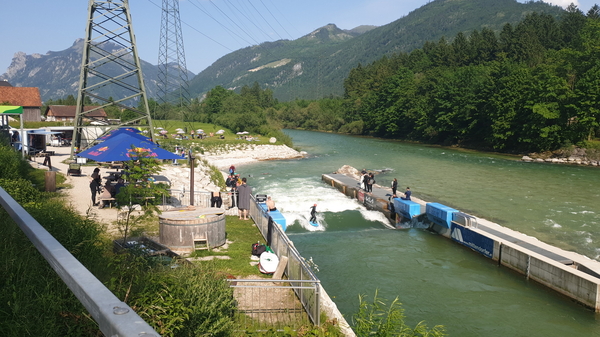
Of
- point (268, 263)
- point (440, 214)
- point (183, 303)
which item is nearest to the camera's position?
point (183, 303)

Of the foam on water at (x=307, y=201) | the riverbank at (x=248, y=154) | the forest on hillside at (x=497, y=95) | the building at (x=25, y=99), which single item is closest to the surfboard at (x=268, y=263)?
the foam on water at (x=307, y=201)

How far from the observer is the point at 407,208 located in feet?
79.6

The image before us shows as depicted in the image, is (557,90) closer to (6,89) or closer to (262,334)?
(262,334)

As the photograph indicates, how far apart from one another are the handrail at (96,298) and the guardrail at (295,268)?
21.8 feet

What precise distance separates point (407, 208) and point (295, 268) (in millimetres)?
14520

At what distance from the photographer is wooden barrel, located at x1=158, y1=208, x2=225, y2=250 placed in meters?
13.2

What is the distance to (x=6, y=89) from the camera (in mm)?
67375

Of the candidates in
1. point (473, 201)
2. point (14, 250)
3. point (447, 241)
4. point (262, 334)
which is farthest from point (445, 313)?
point (473, 201)

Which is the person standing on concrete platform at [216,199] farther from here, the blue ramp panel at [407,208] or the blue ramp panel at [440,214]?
the blue ramp panel at [440,214]

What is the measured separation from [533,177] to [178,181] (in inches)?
1211

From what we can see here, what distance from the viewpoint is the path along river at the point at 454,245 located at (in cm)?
1336

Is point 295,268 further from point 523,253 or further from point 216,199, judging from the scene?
point 523,253

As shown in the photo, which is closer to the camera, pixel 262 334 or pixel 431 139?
pixel 262 334

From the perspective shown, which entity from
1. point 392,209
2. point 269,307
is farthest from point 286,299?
point 392,209
